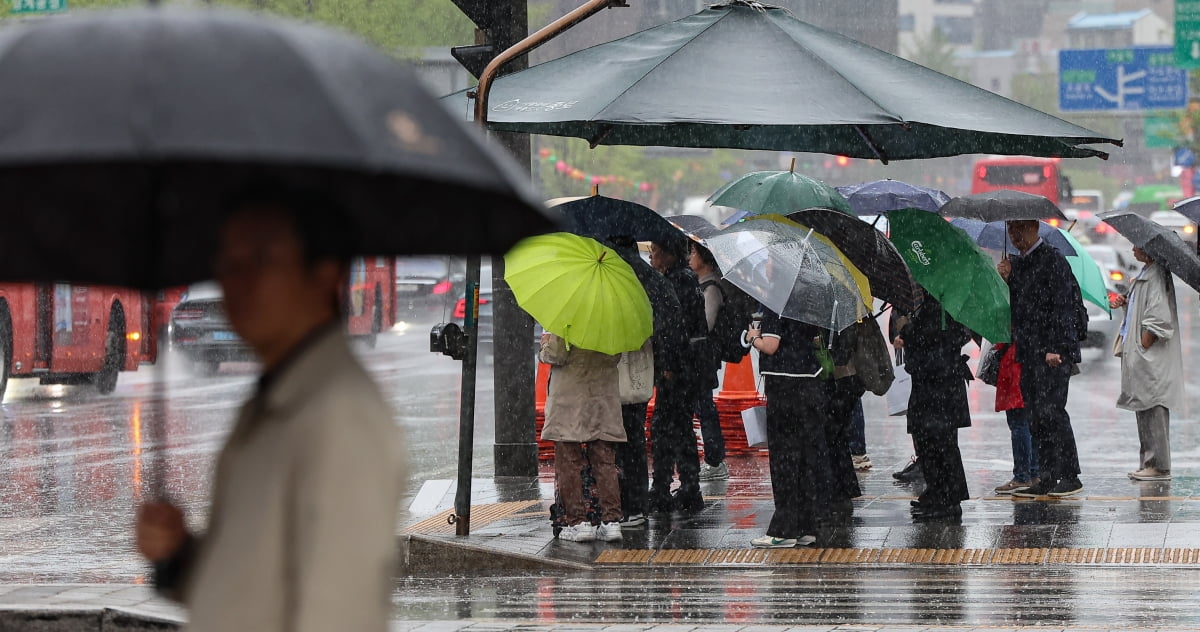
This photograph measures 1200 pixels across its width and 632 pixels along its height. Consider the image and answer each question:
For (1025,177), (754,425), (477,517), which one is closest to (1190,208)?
(754,425)

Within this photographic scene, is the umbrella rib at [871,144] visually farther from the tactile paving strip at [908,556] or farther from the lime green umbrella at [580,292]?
the tactile paving strip at [908,556]

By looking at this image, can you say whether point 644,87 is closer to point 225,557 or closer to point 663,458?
point 663,458

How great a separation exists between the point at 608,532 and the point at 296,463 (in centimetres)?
810

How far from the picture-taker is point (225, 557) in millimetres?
2439

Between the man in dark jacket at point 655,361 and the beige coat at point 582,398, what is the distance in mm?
314

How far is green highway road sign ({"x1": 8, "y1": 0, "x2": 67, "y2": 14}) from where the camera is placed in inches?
1164

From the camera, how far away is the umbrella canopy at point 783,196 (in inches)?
432

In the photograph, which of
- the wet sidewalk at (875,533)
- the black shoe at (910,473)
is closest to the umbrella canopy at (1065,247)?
the wet sidewalk at (875,533)

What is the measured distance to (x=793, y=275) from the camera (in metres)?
9.62

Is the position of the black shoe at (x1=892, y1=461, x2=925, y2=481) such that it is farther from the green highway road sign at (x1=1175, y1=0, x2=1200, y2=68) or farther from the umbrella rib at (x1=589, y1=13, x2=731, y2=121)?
the green highway road sign at (x1=1175, y1=0, x2=1200, y2=68)

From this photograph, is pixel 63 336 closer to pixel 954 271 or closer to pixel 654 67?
pixel 654 67

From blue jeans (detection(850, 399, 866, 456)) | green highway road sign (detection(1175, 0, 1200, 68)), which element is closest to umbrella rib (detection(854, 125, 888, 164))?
blue jeans (detection(850, 399, 866, 456))

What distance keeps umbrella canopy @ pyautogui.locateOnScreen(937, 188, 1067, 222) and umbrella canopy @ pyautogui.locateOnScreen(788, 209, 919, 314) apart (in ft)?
4.20

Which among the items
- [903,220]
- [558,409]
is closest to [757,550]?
[558,409]
